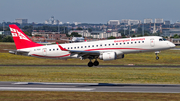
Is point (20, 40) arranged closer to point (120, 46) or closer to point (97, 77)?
point (97, 77)

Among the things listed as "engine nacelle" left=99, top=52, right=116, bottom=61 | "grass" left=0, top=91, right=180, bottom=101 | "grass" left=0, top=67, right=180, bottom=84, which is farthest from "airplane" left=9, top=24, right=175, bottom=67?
"grass" left=0, top=91, right=180, bottom=101

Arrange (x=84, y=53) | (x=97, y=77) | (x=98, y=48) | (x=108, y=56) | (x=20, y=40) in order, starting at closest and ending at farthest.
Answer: (x=97, y=77)
(x=108, y=56)
(x=84, y=53)
(x=98, y=48)
(x=20, y=40)

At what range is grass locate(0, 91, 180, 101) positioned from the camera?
26.3 metres

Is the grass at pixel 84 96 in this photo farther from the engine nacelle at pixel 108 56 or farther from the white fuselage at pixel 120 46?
the white fuselage at pixel 120 46

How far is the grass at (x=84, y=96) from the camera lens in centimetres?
2633

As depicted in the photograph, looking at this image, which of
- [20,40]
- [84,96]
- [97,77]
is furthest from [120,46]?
[84,96]

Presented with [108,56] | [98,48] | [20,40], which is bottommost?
[108,56]

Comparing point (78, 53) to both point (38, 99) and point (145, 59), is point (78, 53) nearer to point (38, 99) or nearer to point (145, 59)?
point (38, 99)

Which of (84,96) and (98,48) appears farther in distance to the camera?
(98,48)

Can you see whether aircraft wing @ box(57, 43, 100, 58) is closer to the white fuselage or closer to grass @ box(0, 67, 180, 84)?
the white fuselage

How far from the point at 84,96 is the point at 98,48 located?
2076cm

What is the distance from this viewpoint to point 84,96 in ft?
90.8

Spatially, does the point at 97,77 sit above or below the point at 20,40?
below

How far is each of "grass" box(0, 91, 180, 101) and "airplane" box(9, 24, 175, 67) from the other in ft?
58.2
